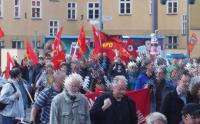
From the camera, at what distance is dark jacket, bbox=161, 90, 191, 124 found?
1082 cm

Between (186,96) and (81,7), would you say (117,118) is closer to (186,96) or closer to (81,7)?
(186,96)

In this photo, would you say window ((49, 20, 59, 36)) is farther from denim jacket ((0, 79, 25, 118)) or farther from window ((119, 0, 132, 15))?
denim jacket ((0, 79, 25, 118))

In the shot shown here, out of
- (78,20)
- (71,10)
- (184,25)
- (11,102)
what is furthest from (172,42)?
(11,102)

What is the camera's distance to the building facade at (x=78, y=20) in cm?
6669

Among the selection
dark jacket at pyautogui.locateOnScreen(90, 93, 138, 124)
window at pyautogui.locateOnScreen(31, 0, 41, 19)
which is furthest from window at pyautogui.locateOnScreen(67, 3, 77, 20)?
dark jacket at pyautogui.locateOnScreen(90, 93, 138, 124)

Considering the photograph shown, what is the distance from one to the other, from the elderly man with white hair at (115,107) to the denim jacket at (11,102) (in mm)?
3935

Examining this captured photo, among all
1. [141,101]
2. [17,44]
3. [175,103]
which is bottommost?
[17,44]

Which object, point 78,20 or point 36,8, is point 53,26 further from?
point 78,20

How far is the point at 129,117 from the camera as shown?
11.0 meters

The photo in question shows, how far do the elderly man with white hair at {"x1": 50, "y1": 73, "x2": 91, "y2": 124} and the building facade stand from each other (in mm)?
54247

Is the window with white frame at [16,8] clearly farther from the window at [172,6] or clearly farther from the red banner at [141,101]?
the red banner at [141,101]

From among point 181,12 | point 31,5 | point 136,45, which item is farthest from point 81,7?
point 136,45

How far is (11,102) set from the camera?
14672 mm

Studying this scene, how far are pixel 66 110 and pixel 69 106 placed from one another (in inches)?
2.7
